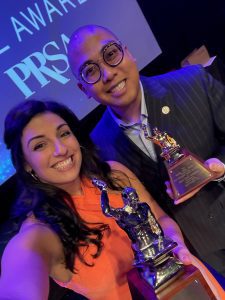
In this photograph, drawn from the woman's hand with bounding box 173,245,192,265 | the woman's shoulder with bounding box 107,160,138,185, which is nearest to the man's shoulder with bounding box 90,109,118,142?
the woman's shoulder with bounding box 107,160,138,185

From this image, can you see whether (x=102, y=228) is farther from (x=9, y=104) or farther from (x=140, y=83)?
(x=9, y=104)

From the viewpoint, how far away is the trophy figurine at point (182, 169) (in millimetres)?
1120

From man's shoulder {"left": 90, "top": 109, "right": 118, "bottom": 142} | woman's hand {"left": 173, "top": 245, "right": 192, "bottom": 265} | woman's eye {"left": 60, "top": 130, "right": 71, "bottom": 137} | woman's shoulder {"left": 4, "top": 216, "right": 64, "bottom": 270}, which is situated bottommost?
woman's hand {"left": 173, "top": 245, "right": 192, "bottom": 265}

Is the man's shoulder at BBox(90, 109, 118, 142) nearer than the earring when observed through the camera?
No

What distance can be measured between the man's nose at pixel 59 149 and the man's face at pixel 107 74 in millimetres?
346

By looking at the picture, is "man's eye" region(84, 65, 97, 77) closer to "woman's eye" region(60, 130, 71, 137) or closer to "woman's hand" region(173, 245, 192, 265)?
"woman's eye" region(60, 130, 71, 137)

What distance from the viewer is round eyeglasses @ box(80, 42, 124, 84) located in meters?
1.40

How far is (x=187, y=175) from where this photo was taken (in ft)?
3.74

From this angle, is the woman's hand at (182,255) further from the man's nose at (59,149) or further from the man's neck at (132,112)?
the man's neck at (132,112)

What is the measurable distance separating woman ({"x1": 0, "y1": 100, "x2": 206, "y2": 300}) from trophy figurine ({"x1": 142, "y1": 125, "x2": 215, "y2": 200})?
0.52 feet

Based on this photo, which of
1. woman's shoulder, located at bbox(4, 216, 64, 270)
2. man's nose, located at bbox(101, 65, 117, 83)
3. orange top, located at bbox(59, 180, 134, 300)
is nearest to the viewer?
woman's shoulder, located at bbox(4, 216, 64, 270)

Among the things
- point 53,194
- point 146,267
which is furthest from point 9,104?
point 146,267

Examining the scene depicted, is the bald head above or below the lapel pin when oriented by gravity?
above

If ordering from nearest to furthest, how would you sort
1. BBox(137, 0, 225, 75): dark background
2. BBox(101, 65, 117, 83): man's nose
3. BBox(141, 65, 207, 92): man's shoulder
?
BBox(101, 65, 117, 83): man's nose → BBox(141, 65, 207, 92): man's shoulder → BBox(137, 0, 225, 75): dark background
